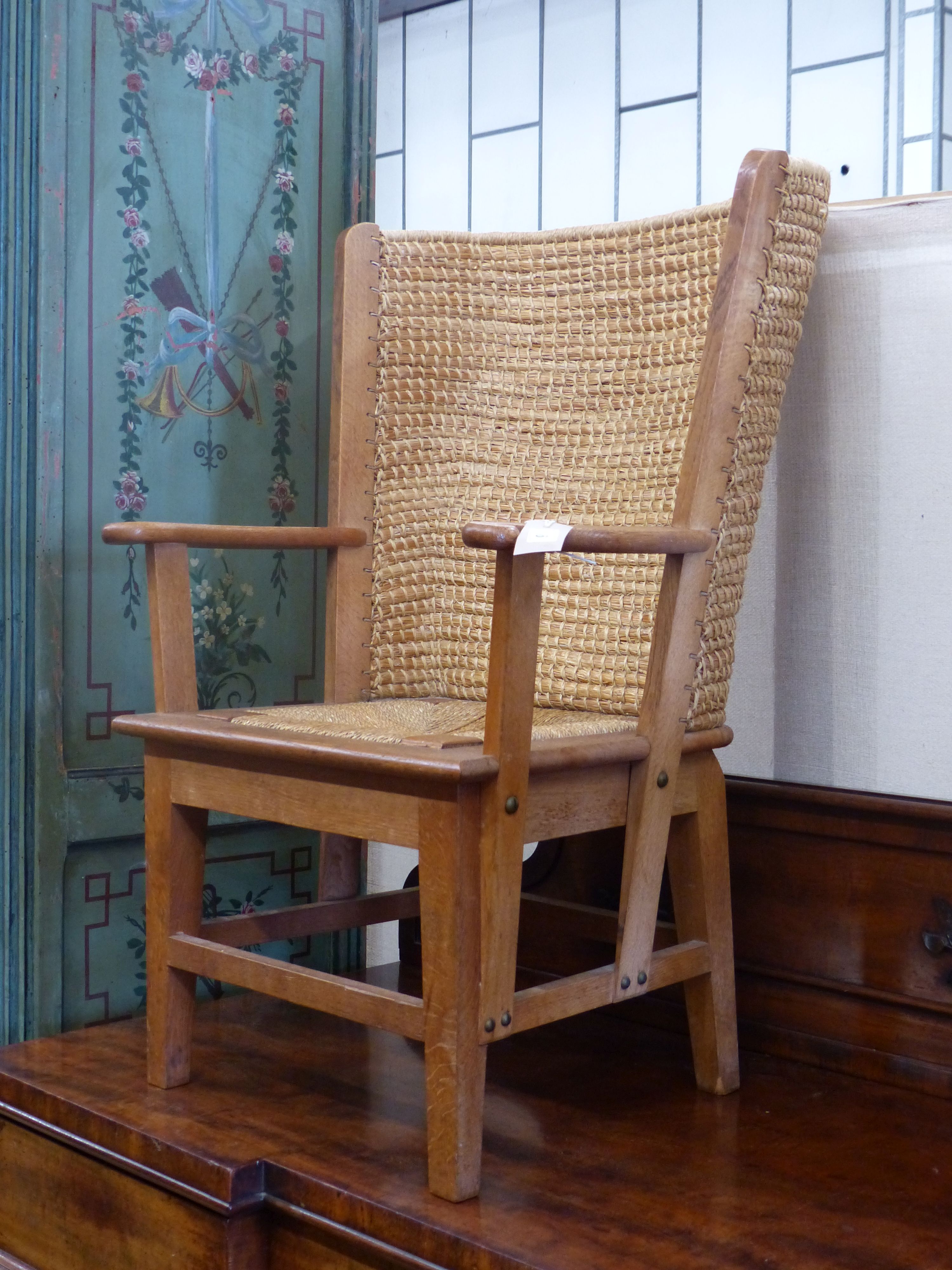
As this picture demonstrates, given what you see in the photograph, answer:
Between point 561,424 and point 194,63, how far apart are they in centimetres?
69

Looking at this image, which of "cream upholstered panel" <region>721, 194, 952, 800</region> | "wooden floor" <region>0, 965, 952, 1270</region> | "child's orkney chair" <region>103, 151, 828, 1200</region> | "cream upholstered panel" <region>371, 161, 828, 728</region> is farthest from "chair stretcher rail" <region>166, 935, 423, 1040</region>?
"cream upholstered panel" <region>721, 194, 952, 800</region>

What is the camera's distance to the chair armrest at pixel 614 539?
1167mm

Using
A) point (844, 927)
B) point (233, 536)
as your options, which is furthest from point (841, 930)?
point (233, 536)

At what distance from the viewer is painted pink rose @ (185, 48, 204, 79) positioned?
1.83 m

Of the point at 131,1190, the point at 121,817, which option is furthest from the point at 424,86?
the point at 131,1190

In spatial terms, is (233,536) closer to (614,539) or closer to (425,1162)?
(614,539)

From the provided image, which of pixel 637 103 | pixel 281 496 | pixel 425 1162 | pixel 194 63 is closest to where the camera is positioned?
pixel 425 1162

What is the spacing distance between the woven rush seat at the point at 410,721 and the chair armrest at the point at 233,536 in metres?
0.20

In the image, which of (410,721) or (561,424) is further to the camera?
(561,424)

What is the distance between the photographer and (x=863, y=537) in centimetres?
163

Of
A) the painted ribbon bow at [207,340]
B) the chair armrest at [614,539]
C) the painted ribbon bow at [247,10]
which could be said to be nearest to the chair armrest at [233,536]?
the painted ribbon bow at [207,340]

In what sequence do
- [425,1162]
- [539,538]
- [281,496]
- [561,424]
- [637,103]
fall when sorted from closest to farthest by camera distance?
[539,538]
[425,1162]
[561,424]
[281,496]
[637,103]

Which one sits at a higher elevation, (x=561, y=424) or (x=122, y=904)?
(x=561, y=424)

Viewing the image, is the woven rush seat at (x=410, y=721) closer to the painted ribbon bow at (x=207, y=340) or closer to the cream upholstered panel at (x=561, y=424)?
the cream upholstered panel at (x=561, y=424)
